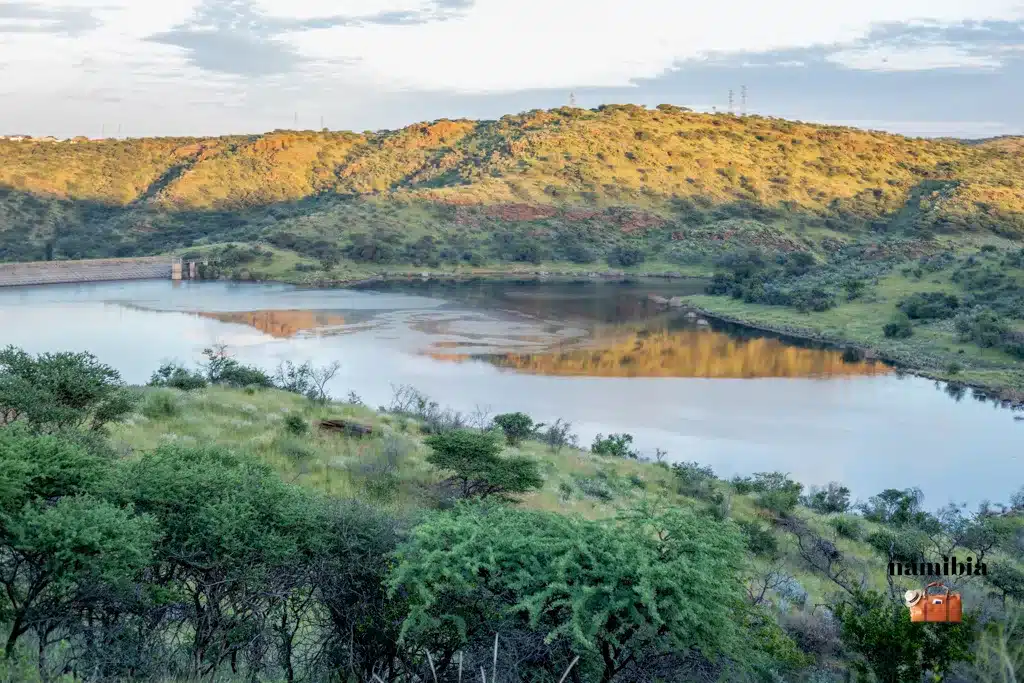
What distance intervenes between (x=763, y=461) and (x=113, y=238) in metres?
89.5

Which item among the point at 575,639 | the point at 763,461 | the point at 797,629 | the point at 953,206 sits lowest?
the point at 763,461

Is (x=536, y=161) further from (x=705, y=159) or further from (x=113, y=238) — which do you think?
(x=113, y=238)

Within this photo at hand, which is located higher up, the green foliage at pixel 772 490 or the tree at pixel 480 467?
the tree at pixel 480 467

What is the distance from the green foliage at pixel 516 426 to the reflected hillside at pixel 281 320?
2382 centimetres

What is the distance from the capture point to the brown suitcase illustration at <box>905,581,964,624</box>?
6516 mm

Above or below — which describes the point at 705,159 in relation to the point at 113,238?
above

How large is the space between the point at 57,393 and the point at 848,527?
1419 centimetres

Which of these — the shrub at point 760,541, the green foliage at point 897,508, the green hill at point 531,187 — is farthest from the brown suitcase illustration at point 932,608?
the green hill at point 531,187

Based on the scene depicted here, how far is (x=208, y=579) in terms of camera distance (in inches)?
273

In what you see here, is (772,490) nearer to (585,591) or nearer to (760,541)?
(760,541)

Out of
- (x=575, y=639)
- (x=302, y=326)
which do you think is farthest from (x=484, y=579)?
(x=302, y=326)

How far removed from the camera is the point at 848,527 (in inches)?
673

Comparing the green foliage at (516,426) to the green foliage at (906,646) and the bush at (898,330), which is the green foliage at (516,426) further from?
the bush at (898,330)

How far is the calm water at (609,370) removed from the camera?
25578mm
